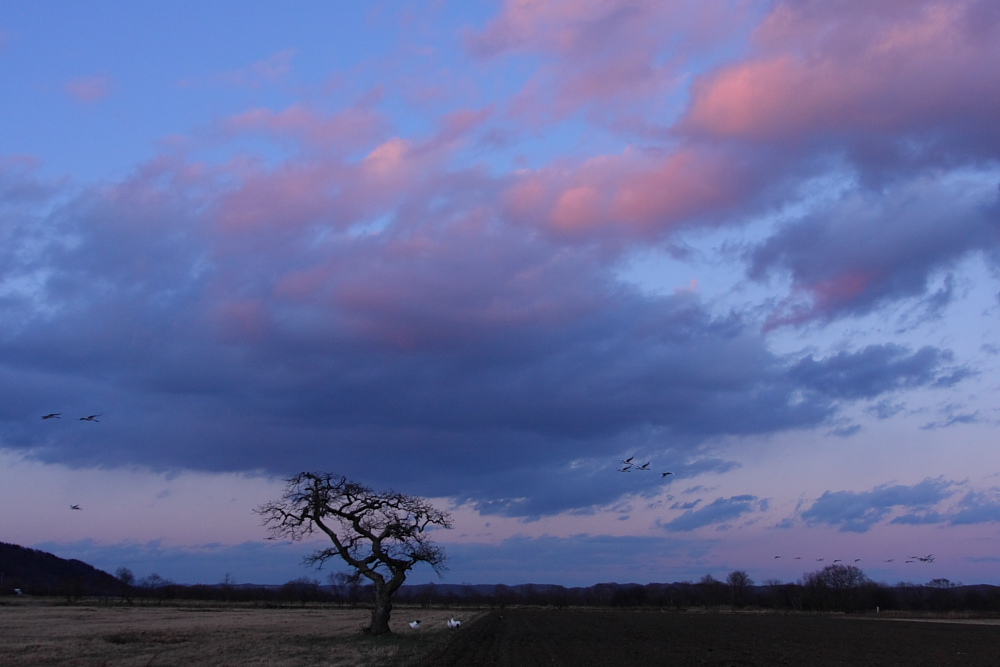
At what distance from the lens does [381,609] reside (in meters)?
41.8

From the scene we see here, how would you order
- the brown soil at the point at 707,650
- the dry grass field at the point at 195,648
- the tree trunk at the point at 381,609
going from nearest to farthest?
1. the dry grass field at the point at 195,648
2. the brown soil at the point at 707,650
3. the tree trunk at the point at 381,609

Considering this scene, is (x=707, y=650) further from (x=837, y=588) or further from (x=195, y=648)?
(x=837, y=588)

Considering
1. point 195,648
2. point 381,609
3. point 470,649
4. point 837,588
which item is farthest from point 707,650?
point 837,588

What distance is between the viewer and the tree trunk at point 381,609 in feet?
137

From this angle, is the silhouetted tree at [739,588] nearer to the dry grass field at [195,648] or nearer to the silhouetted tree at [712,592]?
the silhouetted tree at [712,592]

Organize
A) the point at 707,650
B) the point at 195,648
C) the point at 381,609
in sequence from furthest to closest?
the point at 381,609 < the point at 707,650 < the point at 195,648

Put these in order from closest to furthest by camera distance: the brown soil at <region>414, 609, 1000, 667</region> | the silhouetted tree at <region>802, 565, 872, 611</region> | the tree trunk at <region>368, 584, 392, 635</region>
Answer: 1. the brown soil at <region>414, 609, 1000, 667</region>
2. the tree trunk at <region>368, 584, 392, 635</region>
3. the silhouetted tree at <region>802, 565, 872, 611</region>

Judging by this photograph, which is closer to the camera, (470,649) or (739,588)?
(470,649)

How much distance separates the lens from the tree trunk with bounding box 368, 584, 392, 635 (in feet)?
137

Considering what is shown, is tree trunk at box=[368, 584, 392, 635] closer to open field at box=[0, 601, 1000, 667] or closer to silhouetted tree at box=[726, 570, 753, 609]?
open field at box=[0, 601, 1000, 667]

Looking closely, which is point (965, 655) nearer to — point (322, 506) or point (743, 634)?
point (743, 634)

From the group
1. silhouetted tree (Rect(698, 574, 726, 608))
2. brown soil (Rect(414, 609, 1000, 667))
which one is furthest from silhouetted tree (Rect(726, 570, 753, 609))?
brown soil (Rect(414, 609, 1000, 667))

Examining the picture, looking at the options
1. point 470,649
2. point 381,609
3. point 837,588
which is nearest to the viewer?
point 470,649

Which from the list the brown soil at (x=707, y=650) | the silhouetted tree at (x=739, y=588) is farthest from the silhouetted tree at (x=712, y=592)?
the brown soil at (x=707, y=650)
